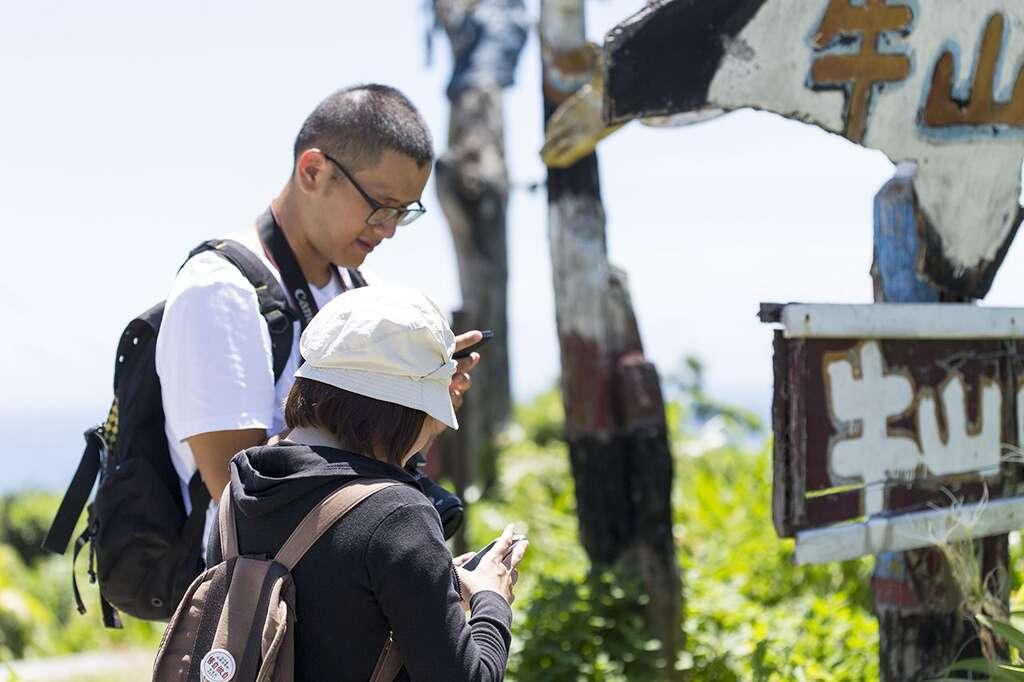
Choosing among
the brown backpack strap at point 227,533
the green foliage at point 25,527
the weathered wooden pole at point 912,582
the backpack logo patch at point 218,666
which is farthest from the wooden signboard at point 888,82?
the green foliage at point 25,527

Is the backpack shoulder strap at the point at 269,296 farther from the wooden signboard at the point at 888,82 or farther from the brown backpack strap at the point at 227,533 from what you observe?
the wooden signboard at the point at 888,82

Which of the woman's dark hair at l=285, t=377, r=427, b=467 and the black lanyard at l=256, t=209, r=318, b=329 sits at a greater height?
the black lanyard at l=256, t=209, r=318, b=329

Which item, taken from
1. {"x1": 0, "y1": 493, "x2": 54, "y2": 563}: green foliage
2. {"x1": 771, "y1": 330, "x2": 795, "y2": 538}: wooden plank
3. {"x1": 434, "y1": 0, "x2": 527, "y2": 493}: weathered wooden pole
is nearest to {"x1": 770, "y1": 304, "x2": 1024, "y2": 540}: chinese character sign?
{"x1": 771, "y1": 330, "x2": 795, "y2": 538}: wooden plank

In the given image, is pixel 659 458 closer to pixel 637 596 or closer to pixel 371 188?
pixel 637 596

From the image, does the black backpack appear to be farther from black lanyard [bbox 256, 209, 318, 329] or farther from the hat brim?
the hat brim

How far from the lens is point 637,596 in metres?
4.04

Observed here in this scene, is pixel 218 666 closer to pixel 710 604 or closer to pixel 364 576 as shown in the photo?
pixel 364 576

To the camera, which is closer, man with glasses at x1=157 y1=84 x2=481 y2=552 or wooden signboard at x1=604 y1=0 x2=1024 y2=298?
man with glasses at x1=157 y1=84 x2=481 y2=552

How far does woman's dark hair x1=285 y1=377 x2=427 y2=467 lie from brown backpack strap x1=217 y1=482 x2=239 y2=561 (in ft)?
0.66

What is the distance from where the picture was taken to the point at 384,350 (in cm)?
192

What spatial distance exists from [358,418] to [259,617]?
364 mm

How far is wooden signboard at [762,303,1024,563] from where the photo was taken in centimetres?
273

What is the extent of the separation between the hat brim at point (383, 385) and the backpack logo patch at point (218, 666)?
0.48 metres

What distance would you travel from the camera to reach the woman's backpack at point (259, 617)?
1.81m
